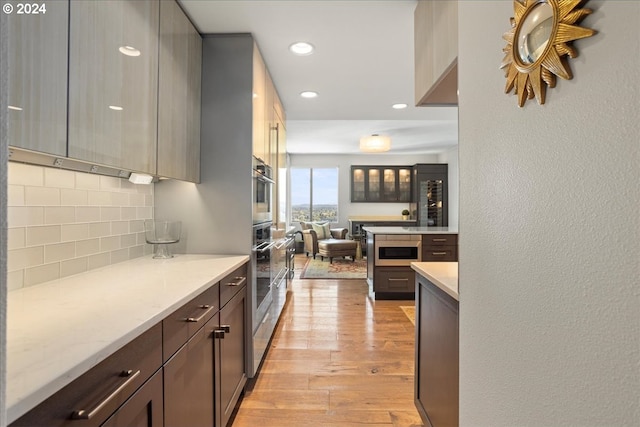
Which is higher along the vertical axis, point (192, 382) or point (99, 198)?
point (99, 198)

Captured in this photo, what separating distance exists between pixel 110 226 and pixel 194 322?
848mm

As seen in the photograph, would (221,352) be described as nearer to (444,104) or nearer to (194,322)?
(194,322)

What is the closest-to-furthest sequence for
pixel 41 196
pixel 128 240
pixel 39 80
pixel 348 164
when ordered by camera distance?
pixel 39 80, pixel 41 196, pixel 128 240, pixel 348 164

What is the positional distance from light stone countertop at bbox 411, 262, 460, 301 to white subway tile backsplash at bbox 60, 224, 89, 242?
5.36 feet

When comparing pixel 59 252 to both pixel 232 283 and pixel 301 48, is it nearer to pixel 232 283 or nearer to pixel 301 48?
pixel 232 283

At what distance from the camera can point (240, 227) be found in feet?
6.92

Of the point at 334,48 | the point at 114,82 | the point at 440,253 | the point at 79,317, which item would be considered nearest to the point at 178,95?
the point at 114,82

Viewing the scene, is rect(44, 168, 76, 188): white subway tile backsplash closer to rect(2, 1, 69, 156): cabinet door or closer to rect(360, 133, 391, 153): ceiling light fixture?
rect(2, 1, 69, 156): cabinet door

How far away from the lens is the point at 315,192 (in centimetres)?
868

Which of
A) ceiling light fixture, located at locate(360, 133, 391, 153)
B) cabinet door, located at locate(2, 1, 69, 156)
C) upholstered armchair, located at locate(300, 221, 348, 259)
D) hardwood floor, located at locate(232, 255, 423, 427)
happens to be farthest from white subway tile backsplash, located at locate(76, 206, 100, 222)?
upholstered armchair, located at locate(300, 221, 348, 259)

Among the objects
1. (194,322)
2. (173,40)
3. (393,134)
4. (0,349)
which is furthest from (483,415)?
(393,134)

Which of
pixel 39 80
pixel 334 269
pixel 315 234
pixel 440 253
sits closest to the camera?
pixel 39 80

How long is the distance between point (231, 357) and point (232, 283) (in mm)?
390

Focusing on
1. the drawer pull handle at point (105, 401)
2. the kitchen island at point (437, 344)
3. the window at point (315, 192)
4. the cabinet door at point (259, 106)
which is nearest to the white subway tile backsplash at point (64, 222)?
the drawer pull handle at point (105, 401)
